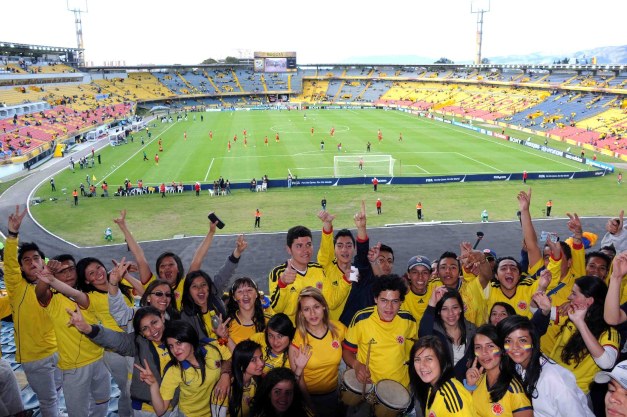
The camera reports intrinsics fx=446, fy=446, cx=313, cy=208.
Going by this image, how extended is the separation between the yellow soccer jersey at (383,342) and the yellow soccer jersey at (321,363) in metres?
0.31

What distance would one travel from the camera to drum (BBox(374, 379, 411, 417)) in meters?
4.45

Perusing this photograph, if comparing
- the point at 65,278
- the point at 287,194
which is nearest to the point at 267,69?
the point at 287,194

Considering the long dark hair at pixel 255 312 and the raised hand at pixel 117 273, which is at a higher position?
the raised hand at pixel 117 273

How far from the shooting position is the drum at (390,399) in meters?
4.45

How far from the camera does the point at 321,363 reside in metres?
4.84

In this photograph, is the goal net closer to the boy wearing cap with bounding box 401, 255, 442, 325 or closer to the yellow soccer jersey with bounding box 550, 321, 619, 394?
the boy wearing cap with bounding box 401, 255, 442, 325

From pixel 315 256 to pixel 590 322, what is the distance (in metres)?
13.8

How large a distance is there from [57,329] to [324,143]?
43027 mm

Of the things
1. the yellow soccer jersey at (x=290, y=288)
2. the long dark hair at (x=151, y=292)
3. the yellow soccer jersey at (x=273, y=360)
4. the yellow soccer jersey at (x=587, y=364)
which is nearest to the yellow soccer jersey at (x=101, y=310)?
the long dark hair at (x=151, y=292)

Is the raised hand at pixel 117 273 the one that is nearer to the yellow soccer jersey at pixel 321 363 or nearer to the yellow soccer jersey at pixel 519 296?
the yellow soccer jersey at pixel 321 363

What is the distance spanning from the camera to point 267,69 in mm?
104750

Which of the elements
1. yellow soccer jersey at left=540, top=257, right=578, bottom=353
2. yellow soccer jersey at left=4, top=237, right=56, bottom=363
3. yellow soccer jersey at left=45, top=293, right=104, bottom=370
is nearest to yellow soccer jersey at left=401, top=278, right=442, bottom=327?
yellow soccer jersey at left=540, top=257, right=578, bottom=353

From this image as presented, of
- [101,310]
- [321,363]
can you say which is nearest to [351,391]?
[321,363]

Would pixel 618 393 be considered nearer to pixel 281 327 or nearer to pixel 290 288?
pixel 281 327
